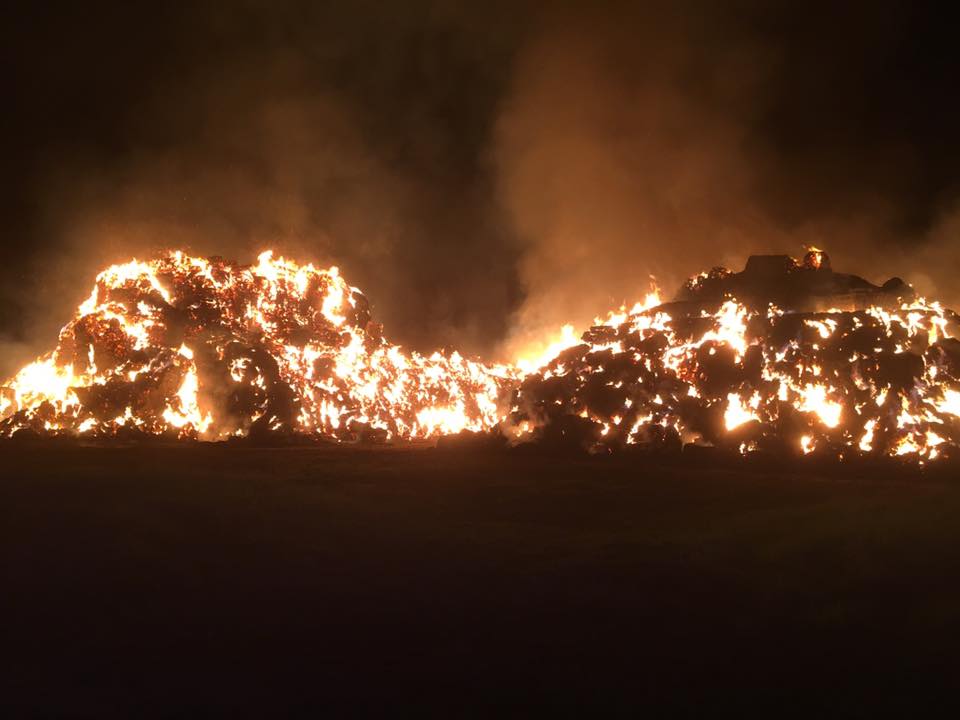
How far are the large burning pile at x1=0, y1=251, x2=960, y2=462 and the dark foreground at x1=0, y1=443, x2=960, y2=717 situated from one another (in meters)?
8.70

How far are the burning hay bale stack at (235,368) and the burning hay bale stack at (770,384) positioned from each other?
800 centimetres

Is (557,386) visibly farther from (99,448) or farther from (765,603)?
(765,603)

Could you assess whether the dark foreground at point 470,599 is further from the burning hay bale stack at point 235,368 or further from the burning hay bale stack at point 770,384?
the burning hay bale stack at point 235,368

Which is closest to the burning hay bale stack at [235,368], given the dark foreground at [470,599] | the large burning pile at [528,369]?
the large burning pile at [528,369]

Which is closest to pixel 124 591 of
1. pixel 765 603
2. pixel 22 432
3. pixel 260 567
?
pixel 260 567

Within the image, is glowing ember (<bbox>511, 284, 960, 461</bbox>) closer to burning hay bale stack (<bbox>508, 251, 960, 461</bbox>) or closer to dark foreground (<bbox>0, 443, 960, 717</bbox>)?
burning hay bale stack (<bbox>508, 251, 960, 461</bbox>)

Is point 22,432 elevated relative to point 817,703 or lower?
elevated

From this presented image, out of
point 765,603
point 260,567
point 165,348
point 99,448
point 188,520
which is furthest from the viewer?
point 165,348

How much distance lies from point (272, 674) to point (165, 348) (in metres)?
30.5

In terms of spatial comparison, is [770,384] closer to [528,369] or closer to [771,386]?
[771,386]

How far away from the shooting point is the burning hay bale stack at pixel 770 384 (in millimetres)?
26422

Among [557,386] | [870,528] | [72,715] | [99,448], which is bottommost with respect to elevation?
[72,715]

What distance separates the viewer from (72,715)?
729 centimetres

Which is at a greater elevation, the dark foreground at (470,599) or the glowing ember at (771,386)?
the glowing ember at (771,386)
